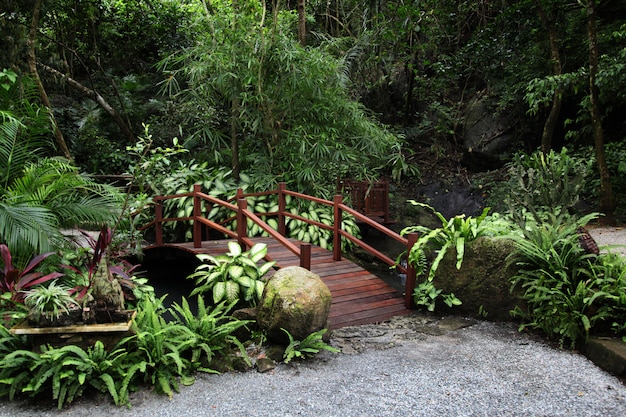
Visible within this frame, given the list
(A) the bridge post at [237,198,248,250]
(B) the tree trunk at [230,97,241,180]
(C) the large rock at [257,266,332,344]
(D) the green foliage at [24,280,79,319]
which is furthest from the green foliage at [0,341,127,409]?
(B) the tree trunk at [230,97,241,180]

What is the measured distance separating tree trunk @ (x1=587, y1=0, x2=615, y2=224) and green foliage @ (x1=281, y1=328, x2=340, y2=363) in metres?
6.51

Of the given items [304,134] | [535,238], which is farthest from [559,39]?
[535,238]

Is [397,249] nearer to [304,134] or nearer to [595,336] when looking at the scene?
[304,134]

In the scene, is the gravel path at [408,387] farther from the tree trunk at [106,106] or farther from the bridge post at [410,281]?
the tree trunk at [106,106]

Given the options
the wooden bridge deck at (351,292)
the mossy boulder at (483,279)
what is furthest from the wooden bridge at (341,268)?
the mossy boulder at (483,279)

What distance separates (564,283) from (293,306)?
2.30 metres

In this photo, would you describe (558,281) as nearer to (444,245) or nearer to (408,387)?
(444,245)

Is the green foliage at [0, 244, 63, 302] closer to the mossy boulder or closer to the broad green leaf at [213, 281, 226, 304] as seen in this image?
the broad green leaf at [213, 281, 226, 304]

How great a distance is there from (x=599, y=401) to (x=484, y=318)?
1501 mm

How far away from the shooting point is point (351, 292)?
4.95 m

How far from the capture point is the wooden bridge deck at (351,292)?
448cm

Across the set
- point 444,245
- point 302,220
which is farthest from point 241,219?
point 444,245

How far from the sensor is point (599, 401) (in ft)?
9.49

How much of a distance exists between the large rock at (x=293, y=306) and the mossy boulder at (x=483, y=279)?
4.88ft
